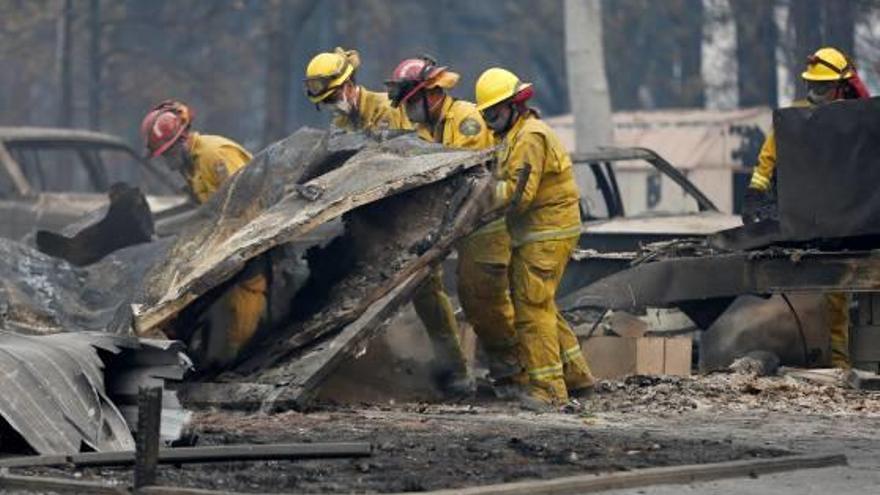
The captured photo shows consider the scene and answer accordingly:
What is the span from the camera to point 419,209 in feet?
39.2

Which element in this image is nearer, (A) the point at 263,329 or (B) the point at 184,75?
(A) the point at 263,329

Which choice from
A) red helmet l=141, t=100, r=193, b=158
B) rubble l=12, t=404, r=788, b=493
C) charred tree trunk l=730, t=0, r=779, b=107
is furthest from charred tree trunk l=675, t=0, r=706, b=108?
rubble l=12, t=404, r=788, b=493

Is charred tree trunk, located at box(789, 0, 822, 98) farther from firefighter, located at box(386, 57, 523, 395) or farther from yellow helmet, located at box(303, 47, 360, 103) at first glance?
firefighter, located at box(386, 57, 523, 395)

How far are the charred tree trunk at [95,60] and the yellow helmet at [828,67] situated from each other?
18.7 m

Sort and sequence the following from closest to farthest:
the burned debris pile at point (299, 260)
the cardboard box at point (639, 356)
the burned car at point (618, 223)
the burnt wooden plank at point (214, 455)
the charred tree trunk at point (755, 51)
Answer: the burnt wooden plank at point (214, 455) < the burned debris pile at point (299, 260) < the cardboard box at point (639, 356) < the burned car at point (618, 223) < the charred tree trunk at point (755, 51)

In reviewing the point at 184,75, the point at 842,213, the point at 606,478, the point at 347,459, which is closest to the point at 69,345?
the point at 347,459

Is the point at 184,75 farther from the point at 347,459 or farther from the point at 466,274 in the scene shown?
the point at 347,459

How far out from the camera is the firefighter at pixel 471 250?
1209cm

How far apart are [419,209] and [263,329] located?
1.02 metres

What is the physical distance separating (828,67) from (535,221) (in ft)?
8.81

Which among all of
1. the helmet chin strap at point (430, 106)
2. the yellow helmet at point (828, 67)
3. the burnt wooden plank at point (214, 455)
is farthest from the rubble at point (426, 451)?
the yellow helmet at point (828, 67)

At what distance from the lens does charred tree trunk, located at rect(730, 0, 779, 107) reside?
28.8m

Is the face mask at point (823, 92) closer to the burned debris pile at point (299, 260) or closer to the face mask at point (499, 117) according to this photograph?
the face mask at point (499, 117)

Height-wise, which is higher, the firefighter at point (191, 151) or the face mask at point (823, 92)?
the face mask at point (823, 92)
